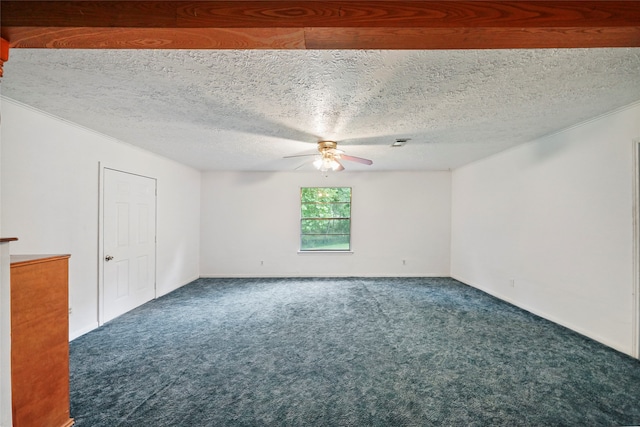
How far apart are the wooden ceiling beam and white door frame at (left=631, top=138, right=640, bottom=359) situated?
191 centimetres

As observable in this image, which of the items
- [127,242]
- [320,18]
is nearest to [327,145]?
[320,18]

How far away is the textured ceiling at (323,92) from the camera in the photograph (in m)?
1.69

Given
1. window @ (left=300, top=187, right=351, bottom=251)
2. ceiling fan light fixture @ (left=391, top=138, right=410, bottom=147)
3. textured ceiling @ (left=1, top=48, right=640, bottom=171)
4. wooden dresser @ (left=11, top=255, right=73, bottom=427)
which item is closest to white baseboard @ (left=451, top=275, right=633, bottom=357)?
textured ceiling @ (left=1, top=48, right=640, bottom=171)

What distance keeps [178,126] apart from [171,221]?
2493 millimetres

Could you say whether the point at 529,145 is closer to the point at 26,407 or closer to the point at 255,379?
the point at 255,379

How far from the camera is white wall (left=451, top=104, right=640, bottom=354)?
2.58 meters

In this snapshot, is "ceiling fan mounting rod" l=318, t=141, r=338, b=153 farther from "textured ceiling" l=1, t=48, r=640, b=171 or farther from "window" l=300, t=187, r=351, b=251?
"window" l=300, t=187, r=351, b=251

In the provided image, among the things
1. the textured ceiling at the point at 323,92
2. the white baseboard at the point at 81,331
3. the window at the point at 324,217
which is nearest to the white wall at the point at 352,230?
the window at the point at 324,217

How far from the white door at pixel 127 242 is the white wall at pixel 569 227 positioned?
5.67 m

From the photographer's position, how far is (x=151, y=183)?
427 centimetres

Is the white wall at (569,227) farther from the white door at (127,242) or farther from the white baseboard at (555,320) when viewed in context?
the white door at (127,242)

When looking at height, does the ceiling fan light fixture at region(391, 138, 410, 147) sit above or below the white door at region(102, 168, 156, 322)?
above

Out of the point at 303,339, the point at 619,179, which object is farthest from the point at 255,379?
the point at 619,179

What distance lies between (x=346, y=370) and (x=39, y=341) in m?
2.11
